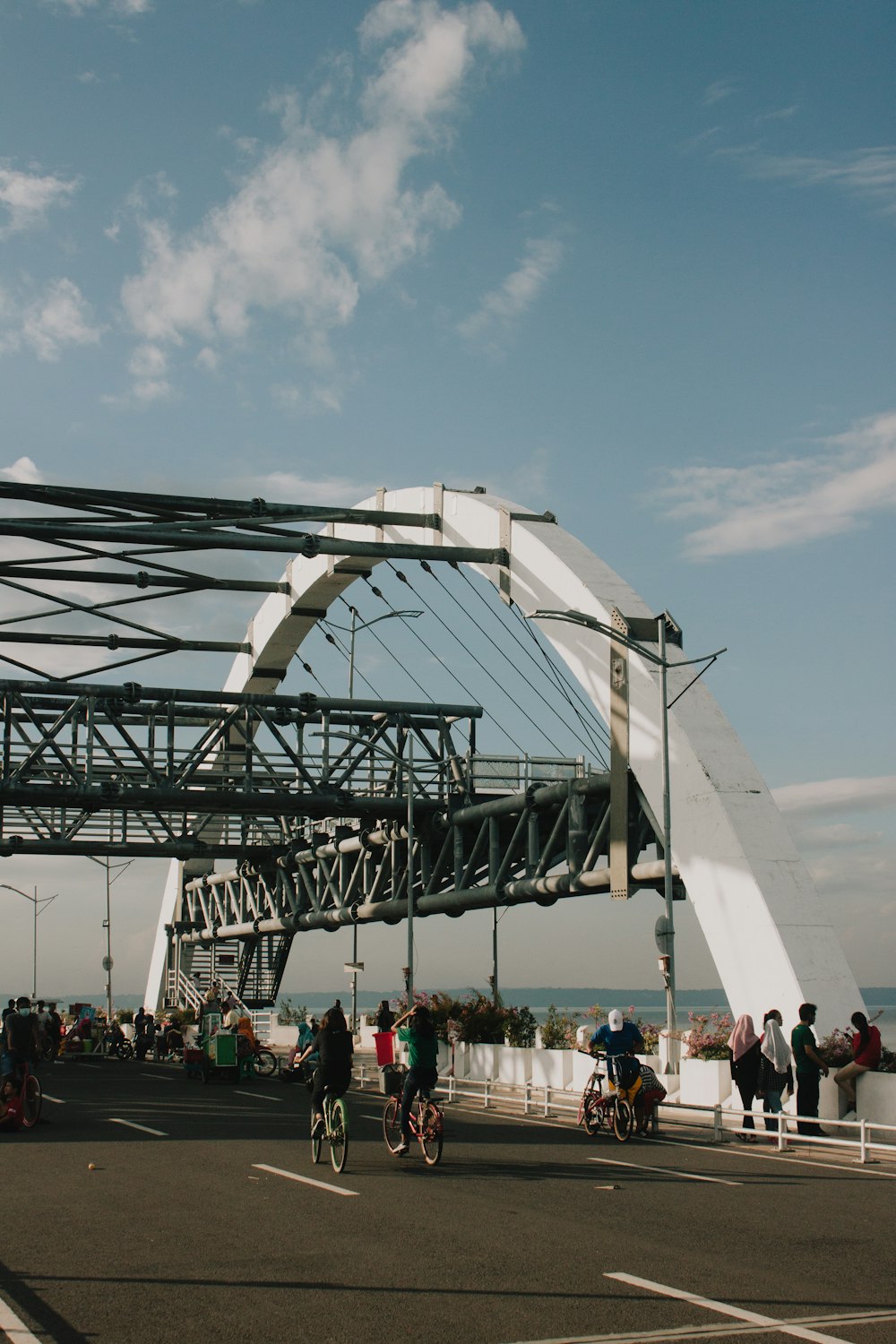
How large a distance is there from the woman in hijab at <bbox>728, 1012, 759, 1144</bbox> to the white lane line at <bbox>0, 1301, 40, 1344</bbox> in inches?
577

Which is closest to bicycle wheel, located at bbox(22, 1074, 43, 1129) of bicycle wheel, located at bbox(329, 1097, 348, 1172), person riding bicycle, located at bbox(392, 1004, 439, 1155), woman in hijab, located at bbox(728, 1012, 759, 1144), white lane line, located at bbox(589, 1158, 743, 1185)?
person riding bicycle, located at bbox(392, 1004, 439, 1155)

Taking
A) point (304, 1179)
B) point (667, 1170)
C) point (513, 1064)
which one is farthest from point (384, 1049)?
point (304, 1179)

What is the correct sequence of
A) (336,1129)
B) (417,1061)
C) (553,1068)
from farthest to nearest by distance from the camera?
(553,1068) → (417,1061) → (336,1129)

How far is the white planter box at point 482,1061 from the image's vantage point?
103 ft

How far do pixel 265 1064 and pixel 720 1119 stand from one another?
2407 cm

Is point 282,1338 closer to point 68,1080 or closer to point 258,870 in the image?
point 68,1080

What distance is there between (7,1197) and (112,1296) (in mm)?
5181

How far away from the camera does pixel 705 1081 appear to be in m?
23.4

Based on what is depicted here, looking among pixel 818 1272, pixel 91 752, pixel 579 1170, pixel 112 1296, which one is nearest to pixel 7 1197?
pixel 112 1296

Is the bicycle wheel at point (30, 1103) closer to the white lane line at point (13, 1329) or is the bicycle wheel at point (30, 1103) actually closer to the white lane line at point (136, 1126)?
the white lane line at point (136, 1126)

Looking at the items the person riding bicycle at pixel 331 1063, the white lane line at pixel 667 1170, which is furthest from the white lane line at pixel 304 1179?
the white lane line at pixel 667 1170

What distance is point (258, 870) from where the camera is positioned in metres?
56.8

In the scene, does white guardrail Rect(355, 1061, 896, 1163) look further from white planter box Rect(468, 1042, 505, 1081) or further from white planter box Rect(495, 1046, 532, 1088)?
white planter box Rect(468, 1042, 505, 1081)

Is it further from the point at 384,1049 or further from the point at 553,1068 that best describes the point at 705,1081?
the point at 384,1049
